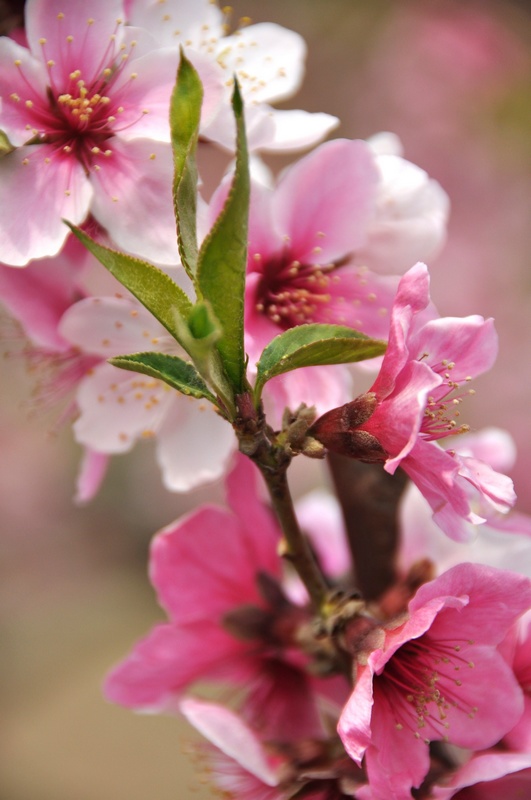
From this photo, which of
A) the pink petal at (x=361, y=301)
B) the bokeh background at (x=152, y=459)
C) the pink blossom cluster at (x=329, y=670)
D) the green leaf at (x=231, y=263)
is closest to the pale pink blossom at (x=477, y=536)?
the pink blossom cluster at (x=329, y=670)

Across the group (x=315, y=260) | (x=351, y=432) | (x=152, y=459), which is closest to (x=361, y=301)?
(x=315, y=260)

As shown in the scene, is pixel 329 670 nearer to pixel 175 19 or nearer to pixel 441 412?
pixel 441 412

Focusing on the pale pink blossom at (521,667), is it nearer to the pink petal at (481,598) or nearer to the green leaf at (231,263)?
the pink petal at (481,598)

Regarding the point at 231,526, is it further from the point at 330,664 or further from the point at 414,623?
the point at 414,623

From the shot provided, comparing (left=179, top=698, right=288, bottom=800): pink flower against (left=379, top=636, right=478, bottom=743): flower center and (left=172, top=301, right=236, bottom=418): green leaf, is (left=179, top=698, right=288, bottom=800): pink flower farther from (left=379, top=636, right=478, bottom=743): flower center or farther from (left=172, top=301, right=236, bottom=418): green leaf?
(left=172, top=301, right=236, bottom=418): green leaf

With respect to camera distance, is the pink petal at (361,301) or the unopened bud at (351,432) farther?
the pink petal at (361,301)

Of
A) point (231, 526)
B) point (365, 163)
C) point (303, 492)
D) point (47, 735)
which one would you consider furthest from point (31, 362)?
point (303, 492)
